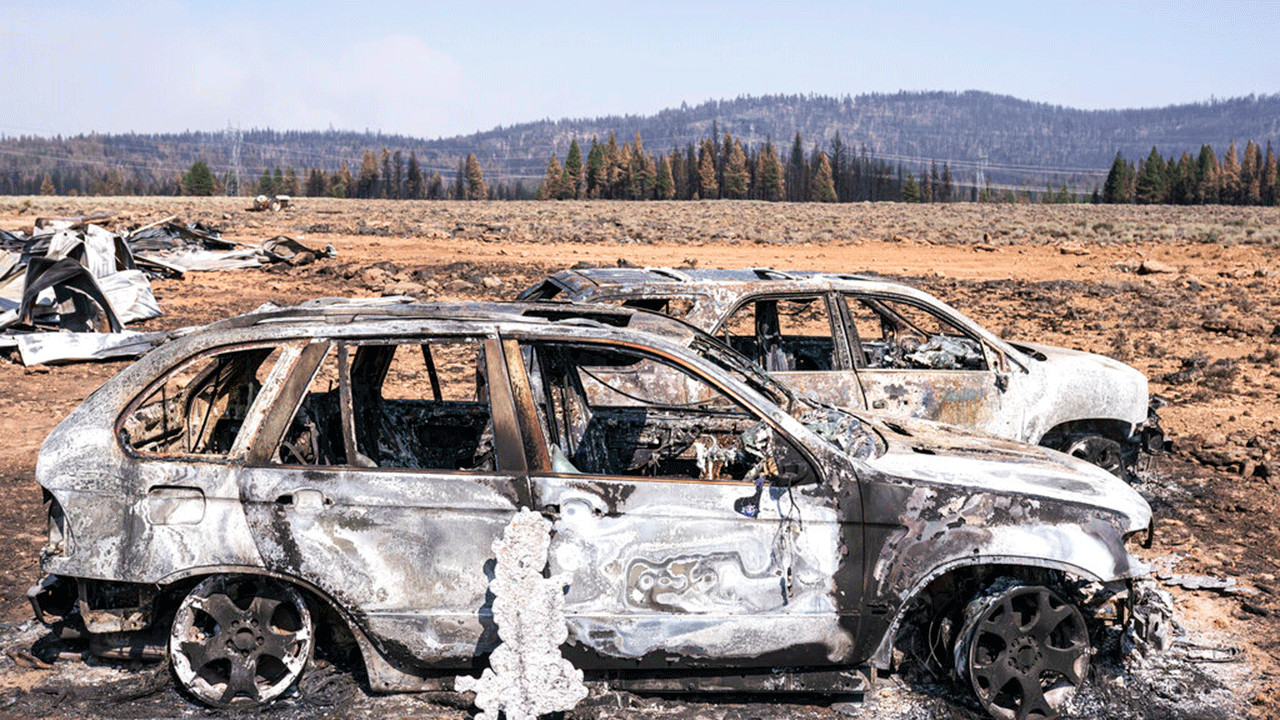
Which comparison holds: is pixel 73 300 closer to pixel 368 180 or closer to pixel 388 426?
pixel 388 426

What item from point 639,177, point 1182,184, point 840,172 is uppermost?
point 840,172

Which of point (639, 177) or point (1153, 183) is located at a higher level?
point (639, 177)

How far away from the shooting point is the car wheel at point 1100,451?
7.41m

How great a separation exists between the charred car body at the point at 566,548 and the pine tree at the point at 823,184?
152 m

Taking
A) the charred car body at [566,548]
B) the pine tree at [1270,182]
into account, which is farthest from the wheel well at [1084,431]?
the pine tree at [1270,182]

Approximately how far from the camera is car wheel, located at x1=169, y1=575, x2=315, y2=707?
173 inches

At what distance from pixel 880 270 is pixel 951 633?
20083mm

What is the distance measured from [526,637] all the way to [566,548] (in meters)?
0.41

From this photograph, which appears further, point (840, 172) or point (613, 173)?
point (840, 172)

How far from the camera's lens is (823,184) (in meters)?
157

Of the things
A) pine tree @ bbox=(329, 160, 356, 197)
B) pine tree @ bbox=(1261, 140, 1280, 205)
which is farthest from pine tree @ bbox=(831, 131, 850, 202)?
pine tree @ bbox=(329, 160, 356, 197)

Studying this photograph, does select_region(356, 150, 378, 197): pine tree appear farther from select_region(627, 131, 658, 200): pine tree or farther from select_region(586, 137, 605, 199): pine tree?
select_region(627, 131, 658, 200): pine tree

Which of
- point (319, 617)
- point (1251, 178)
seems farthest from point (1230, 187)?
point (319, 617)

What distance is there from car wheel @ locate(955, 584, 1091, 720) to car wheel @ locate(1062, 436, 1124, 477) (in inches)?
122
